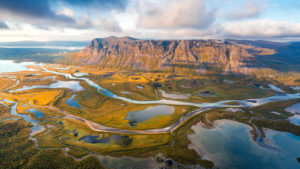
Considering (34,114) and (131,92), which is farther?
(131,92)

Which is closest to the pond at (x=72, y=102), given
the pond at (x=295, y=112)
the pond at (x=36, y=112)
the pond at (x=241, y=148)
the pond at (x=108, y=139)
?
the pond at (x=36, y=112)

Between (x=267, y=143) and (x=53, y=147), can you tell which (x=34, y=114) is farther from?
(x=267, y=143)

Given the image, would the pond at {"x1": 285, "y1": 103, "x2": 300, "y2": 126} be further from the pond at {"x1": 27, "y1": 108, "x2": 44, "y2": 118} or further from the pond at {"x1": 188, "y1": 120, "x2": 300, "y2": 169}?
the pond at {"x1": 27, "y1": 108, "x2": 44, "y2": 118}

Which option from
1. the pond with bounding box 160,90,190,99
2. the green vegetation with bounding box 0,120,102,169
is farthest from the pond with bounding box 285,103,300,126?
the green vegetation with bounding box 0,120,102,169

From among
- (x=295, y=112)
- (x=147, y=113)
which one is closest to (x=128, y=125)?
(x=147, y=113)

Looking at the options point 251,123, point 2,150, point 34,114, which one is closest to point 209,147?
point 251,123

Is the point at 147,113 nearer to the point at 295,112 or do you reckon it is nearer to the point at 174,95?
the point at 174,95
